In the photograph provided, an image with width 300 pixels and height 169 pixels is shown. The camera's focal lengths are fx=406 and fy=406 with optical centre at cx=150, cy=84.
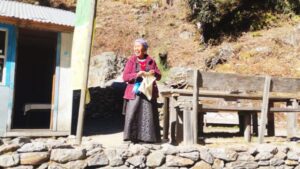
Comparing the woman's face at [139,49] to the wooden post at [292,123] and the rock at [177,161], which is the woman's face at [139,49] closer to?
the rock at [177,161]

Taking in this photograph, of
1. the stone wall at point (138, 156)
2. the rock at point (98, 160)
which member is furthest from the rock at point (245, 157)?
the rock at point (98, 160)

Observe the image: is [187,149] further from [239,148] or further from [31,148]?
[31,148]

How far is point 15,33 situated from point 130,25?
1820cm

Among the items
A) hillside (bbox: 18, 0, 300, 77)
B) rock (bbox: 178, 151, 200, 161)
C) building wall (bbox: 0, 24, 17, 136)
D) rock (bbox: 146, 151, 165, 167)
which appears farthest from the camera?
hillside (bbox: 18, 0, 300, 77)

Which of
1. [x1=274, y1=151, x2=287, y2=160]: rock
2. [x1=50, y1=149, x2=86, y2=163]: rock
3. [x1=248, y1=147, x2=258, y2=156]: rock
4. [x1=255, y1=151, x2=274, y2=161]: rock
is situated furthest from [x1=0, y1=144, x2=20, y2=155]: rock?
[x1=274, y1=151, x2=287, y2=160]: rock

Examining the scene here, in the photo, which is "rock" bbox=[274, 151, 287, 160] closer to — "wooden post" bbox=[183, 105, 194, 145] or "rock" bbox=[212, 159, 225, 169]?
"rock" bbox=[212, 159, 225, 169]

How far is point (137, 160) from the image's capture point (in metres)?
5.81

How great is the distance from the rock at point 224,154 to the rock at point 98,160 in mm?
1720

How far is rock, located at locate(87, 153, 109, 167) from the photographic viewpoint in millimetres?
5570

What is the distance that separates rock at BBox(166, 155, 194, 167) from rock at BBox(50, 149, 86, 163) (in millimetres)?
1323

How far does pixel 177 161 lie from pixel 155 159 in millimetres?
349

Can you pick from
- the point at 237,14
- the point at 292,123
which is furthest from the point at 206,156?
the point at 237,14

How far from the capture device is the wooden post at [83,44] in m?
5.80

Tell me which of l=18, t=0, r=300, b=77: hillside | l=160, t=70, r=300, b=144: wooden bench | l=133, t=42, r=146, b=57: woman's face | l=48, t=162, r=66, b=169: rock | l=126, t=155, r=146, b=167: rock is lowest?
l=48, t=162, r=66, b=169: rock
